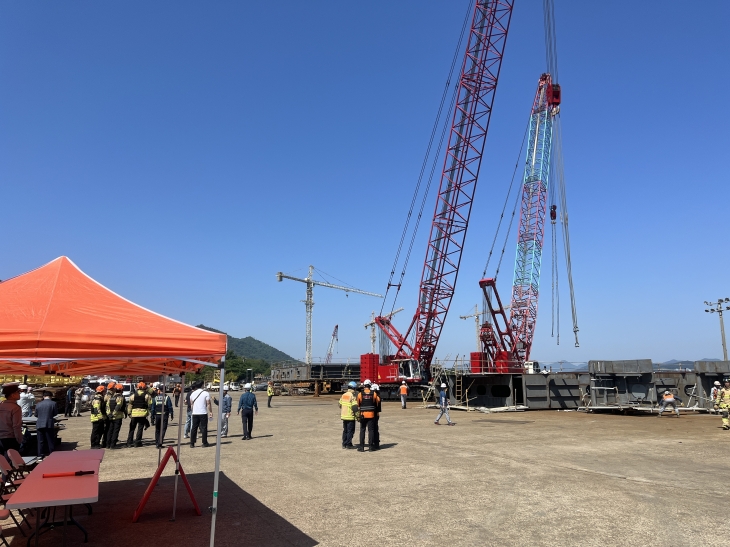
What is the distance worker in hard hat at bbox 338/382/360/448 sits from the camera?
12.6 meters

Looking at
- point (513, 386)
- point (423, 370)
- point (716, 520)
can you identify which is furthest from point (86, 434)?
point (423, 370)

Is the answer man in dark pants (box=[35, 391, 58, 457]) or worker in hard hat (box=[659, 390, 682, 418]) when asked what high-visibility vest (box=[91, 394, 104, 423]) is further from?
worker in hard hat (box=[659, 390, 682, 418])

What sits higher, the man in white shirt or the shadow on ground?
the man in white shirt

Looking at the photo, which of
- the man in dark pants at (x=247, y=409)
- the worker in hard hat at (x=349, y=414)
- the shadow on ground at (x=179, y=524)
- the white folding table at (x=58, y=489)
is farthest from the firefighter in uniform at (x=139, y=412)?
the white folding table at (x=58, y=489)

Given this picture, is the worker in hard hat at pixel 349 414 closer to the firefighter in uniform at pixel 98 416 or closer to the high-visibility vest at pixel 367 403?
the high-visibility vest at pixel 367 403

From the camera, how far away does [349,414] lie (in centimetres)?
1256

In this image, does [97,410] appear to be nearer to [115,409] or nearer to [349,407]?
[115,409]

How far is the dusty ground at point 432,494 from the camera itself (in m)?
6.08

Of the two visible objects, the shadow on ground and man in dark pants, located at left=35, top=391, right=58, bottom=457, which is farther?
man in dark pants, located at left=35, top=391, right=58, bottom=457

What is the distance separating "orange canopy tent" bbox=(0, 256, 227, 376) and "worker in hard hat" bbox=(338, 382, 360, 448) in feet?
24.4

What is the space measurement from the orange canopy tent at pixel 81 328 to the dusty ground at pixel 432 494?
2461 millimetres

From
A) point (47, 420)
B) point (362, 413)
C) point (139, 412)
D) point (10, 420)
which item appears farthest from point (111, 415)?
point (362, 413)

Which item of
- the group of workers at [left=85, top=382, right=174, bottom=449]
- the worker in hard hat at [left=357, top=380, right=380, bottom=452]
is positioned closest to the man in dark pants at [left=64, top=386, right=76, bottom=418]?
the group of workers at [left=85, top=382, right=174, bottom=449]

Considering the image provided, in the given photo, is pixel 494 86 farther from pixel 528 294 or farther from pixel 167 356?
pixel 167 356
